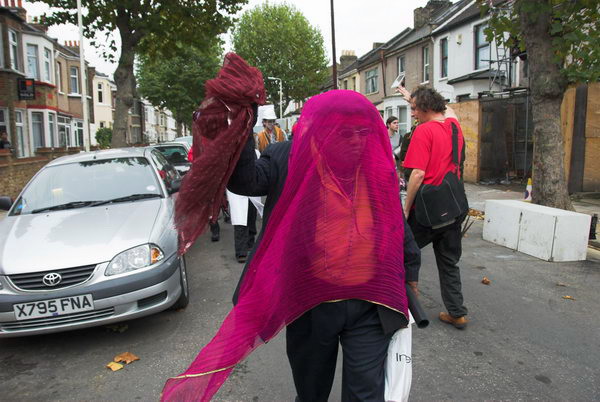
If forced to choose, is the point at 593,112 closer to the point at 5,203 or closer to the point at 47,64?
the point at 5,203

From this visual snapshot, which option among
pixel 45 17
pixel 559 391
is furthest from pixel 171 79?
pixel 559 391

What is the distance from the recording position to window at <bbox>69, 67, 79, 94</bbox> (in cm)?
3525

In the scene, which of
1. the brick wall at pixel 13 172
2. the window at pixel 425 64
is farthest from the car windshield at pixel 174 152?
the window at pixel 425 64

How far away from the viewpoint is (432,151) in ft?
12.6

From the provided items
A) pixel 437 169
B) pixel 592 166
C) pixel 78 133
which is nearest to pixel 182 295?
pixel 437 169

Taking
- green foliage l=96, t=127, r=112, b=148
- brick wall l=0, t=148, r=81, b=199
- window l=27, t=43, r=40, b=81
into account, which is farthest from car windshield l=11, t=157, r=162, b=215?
green foliage l=96, t=127, r=112, b=148

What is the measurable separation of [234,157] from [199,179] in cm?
16

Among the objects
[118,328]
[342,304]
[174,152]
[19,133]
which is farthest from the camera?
[19,133]

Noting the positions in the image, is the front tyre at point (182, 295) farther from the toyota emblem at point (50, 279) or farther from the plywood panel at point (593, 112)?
the plywood panel at point (593, 112)

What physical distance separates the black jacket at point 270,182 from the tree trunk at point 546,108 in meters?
6.92

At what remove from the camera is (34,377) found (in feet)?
11.5

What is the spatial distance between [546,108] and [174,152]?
30.5 feet

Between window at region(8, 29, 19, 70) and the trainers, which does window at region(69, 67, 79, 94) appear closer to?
window at region(8, 29, 19, 70)

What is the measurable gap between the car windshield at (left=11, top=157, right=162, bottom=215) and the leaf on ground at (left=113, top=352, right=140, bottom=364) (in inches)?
70.3
